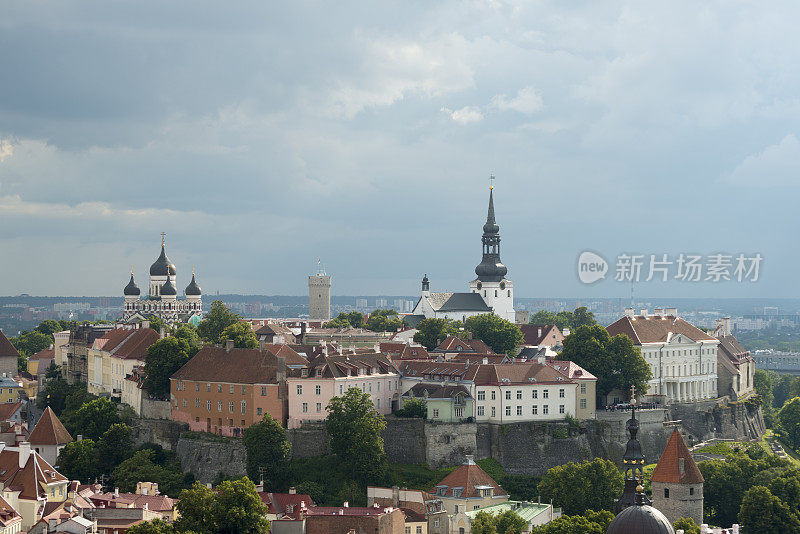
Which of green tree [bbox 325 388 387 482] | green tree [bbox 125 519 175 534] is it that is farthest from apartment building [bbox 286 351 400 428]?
green tree [bbox 125 519 175 534]

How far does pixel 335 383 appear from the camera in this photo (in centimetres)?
9556

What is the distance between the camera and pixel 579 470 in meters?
88.5

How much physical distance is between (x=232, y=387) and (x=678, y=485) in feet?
120

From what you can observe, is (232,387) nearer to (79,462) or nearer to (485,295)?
(79,462)

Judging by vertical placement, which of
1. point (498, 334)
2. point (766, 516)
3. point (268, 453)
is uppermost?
point (498, 334)

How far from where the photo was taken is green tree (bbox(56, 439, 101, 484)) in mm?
Answer: 96812

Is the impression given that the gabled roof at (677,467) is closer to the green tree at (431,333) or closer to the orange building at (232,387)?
the orange building at (232,387)

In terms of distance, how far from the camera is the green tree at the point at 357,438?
89500mm

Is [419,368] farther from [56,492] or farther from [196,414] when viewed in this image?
[56,492]

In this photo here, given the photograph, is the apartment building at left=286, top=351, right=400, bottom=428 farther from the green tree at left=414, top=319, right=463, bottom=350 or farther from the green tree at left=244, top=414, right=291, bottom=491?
the green tree at left=414, top=319, right=463, bottom=350

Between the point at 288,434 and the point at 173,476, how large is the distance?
9591 mm

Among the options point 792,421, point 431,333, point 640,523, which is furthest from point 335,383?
point 792,421

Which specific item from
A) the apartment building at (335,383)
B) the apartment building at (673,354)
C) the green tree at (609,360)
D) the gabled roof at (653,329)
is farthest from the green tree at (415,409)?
the gabled roof at (653,329)

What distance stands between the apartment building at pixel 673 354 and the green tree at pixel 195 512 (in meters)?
54.4
